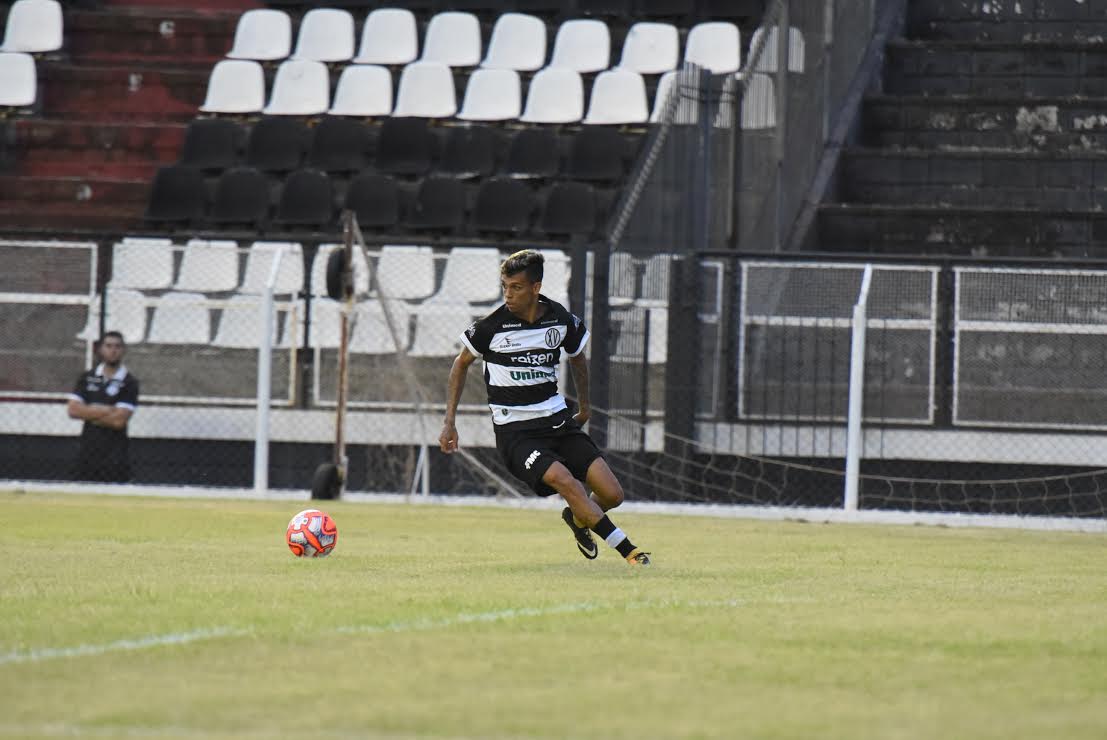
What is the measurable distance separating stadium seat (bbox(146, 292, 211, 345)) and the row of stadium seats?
2.29 meters

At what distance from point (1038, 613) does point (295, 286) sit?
1129 cm

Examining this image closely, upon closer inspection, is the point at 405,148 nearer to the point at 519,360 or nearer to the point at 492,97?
the point at 492,97

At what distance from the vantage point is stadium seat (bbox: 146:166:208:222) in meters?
20.4

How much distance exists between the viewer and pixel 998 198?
20125 millimetres

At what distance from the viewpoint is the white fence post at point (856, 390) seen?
15.7 meters

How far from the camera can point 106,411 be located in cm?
Answer: 1758

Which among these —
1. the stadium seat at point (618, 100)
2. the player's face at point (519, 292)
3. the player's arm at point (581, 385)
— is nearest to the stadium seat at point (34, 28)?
the stadium seat at point (618, 100)

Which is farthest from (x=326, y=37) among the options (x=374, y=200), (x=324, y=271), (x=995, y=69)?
(x=995, y=69)

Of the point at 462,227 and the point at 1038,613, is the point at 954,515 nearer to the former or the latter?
the point at 462,227

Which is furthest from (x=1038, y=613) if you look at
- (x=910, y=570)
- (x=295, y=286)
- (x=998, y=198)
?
(x=998, y=198)

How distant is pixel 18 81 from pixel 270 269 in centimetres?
644

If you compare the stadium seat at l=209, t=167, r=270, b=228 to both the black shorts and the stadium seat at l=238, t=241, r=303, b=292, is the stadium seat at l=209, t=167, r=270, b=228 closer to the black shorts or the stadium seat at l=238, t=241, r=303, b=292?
the stadium seat at l=238, t=241, r=303, b=292

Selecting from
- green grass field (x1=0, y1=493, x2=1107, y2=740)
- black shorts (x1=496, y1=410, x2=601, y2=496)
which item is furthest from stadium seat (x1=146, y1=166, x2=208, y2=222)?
black shorts (x1=496, y1=410, x2=601, y2=496)

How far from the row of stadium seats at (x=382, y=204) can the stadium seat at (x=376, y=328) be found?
1.96 meters
